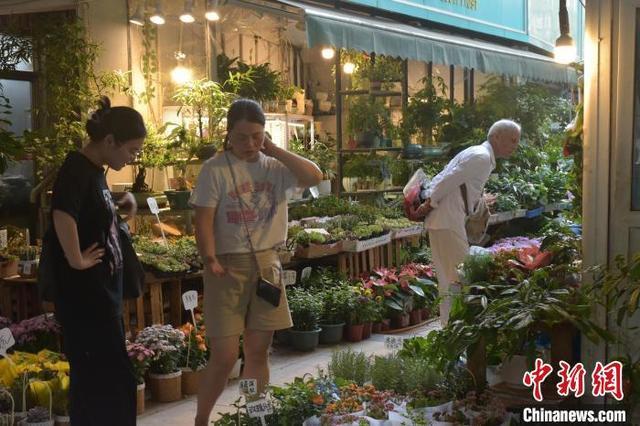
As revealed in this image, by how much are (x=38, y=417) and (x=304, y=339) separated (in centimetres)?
291

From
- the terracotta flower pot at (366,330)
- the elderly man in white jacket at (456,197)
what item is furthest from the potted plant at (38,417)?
the terracotta flower pot at (366,330)

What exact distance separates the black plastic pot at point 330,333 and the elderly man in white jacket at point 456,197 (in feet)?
3.91

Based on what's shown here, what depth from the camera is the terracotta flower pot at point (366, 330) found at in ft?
24.9

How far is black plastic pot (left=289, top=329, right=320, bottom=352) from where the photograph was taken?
23.3 feet

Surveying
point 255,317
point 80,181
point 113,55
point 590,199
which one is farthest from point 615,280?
point 113,55

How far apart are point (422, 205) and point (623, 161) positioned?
8.28 ft

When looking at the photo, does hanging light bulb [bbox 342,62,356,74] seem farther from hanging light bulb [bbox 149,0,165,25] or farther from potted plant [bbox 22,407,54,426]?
potted plant [bbox 22,407,54,426]

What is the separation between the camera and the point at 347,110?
11.3 metres

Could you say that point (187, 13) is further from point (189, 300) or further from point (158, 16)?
point (189, 300)

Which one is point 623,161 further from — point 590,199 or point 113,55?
point 113,55

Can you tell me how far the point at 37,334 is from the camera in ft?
19.1

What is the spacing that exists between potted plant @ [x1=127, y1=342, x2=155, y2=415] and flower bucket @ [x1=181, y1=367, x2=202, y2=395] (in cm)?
39

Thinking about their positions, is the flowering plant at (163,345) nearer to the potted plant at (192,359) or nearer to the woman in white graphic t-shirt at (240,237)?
the potted plant at (192,359)

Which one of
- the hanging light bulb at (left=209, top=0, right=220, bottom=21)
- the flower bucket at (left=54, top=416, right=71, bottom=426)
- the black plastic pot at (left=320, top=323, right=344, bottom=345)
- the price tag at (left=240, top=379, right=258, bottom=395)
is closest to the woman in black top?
the price tag at (left=240, top=379, right=258, bottom=395)
